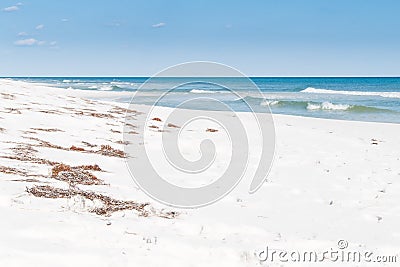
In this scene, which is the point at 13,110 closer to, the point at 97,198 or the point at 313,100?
the point at 97,198

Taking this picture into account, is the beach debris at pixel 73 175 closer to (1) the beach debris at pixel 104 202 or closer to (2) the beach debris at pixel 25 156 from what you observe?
(2) the beach debris at pixel 25 156

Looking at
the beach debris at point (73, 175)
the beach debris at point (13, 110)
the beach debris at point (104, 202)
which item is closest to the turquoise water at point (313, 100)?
the beach debris at point (13, 110)

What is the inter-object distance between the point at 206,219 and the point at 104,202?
174cm

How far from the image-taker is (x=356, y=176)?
10414 millimetres

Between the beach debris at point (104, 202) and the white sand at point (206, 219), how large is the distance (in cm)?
14

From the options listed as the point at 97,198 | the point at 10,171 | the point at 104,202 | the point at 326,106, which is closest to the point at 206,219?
the point at 104,202

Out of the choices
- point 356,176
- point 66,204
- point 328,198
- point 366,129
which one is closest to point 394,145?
point 366,129

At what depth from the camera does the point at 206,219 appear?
681 centimetres

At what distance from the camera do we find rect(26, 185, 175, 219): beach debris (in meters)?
6.67

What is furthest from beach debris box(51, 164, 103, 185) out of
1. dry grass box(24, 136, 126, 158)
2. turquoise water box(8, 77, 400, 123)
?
turquoise water box(8, 77, 400, 123)

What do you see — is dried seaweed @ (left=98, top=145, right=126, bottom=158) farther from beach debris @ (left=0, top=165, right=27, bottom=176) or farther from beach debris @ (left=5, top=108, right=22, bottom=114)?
beach debris @ (left=5, top=108, right=22, bottom=114)

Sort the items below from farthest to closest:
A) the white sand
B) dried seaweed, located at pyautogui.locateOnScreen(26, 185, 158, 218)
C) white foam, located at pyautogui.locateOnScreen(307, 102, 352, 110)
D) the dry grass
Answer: white foam, located at pyautogui.locateOnScreen(307, 102, 352, 110) → the dry grass → dried seaweed, located at pyautogui.locateOnScreen(26, 185, 158, 218) → the white sand

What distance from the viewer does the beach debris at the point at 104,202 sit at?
21.9 feet

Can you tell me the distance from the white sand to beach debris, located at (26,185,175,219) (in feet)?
0.46
